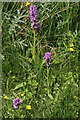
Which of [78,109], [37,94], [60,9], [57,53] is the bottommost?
[78,109]

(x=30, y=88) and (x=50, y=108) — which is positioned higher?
(x=30, y=88)

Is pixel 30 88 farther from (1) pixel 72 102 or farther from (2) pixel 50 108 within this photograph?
(1) pixel 72 102

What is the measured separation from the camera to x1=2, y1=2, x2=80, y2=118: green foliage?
1.72 metres

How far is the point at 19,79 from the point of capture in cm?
183

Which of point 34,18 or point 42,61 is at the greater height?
point 34,18

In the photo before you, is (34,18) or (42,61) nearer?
(34,18)

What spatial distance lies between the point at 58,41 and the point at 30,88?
47 cm

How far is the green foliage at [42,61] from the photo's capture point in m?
1.72

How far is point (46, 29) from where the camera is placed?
1868 mm

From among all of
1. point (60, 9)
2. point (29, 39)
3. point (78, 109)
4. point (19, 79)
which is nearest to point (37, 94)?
point (19, 79)

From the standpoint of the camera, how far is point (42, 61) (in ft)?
5.86

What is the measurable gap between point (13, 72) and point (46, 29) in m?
0.47

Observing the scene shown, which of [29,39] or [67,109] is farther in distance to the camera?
[29,39]

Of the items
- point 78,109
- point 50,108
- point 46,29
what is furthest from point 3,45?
point 78,109
